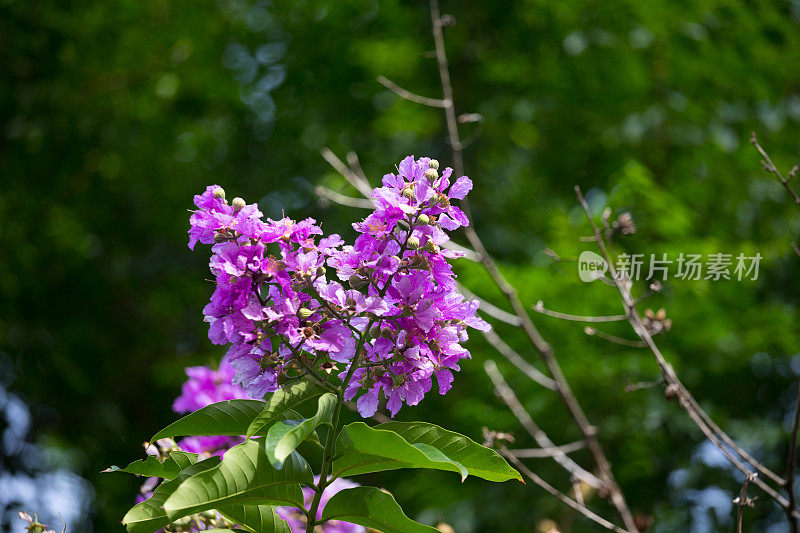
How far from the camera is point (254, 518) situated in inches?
44.9

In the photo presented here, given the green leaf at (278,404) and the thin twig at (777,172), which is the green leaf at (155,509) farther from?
the thin twig at (777,172)

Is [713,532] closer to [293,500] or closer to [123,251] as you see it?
[293,500]

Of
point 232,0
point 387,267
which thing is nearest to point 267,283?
point 387,267

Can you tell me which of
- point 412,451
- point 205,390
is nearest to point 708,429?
point 412,451

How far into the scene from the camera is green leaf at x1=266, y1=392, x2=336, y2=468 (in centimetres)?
87

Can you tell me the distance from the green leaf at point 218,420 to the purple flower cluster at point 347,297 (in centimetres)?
3

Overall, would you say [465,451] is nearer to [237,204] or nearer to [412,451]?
[412,451]

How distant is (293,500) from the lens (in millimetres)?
1083

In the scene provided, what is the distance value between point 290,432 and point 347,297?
8.3 inches

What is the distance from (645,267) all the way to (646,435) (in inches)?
32.9

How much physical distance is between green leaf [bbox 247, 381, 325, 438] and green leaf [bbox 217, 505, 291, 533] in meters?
0.17

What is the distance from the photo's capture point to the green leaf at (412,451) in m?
0.97

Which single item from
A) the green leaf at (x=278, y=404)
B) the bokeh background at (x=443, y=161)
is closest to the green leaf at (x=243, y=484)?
the green leaf at (x=278, y=404)

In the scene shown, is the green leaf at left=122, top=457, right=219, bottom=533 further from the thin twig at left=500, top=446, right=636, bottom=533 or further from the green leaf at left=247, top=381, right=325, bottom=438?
the thin twig at left=500, top=446, right=636, bottom=533
